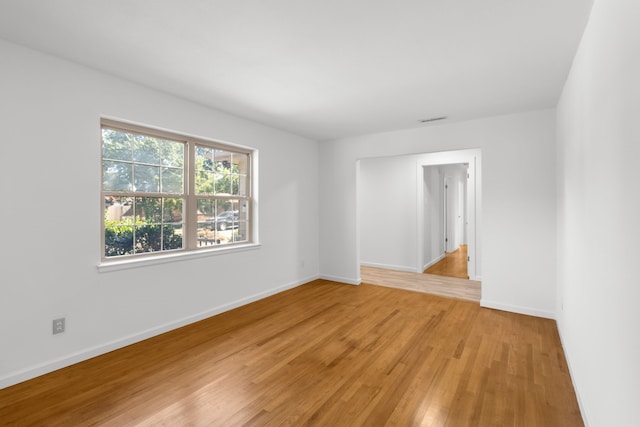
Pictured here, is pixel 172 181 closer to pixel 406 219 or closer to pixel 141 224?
pixel 141 224

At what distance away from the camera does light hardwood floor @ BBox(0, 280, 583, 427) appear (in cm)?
204

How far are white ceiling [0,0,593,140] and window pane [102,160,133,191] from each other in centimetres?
86

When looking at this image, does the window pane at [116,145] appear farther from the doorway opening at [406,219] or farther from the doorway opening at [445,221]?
the doorway opening at [445,221]

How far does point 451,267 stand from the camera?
22.5 feet

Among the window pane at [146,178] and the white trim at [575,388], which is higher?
the window pane at [146,178]

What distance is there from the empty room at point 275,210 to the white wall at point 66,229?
0.02 m

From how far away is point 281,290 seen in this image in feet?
16.4

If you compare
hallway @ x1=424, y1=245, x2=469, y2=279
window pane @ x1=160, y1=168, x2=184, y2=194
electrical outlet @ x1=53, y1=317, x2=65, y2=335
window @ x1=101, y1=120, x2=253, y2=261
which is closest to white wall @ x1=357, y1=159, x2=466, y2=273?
hallway @ x1=424, y1=245, x2=469, y2=279

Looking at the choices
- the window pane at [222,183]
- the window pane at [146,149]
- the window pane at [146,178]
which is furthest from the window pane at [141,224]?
the window pane at [222,183]

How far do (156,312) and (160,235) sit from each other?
0.84 meters

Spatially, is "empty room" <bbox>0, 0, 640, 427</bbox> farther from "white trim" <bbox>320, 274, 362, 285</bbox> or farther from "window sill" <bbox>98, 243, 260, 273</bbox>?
"white trim" <bbox>320, 274, 362, 285</bbox>

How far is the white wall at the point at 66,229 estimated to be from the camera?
2.38 meters

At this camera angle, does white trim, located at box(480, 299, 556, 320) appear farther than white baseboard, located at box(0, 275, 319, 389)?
Yes

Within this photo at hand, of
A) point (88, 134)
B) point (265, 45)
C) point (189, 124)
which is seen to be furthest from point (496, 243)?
point (88, 134)
